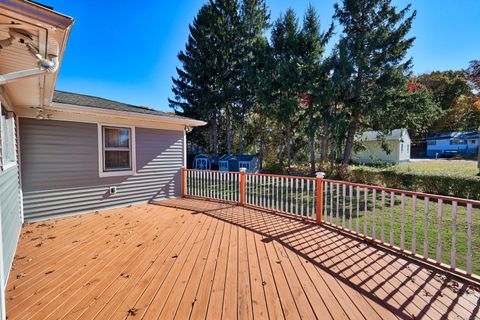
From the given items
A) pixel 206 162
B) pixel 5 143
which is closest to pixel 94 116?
pixel 5 143

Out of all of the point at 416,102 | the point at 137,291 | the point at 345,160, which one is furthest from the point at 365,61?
the point at 137,291

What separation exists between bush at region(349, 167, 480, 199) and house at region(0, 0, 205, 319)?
26.6ft

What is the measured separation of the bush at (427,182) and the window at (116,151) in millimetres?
9451

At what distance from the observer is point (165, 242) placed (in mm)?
3297

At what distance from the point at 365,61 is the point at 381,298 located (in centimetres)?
1146

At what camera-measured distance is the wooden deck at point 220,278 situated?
1830 mm

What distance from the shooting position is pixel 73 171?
466cm

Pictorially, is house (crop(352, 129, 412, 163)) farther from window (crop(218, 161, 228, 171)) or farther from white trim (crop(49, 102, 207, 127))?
white trim (crop(49, 102, 207, 127))

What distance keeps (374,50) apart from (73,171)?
1339 cm

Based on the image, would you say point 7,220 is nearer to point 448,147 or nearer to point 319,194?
point 319,194

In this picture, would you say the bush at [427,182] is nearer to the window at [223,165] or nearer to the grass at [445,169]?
the grass at [445,169]

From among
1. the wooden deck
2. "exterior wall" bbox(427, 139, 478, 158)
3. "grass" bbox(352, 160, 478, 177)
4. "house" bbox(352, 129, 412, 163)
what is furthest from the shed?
"exterior wall" bbox(427, 139, 478, 158)

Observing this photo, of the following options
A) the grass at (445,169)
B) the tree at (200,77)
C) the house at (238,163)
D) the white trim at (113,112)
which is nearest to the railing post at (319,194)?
the white trim at (113,112)

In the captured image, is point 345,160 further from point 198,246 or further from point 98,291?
point 98,291
